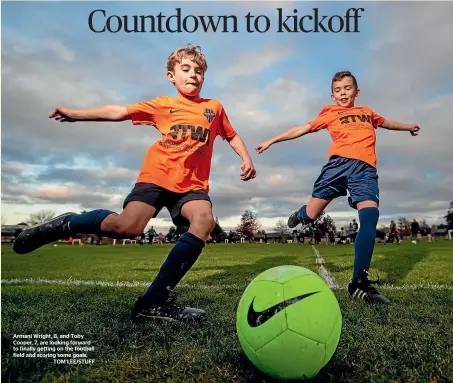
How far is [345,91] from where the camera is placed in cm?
502

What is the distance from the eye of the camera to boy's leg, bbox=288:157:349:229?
15.3 ft

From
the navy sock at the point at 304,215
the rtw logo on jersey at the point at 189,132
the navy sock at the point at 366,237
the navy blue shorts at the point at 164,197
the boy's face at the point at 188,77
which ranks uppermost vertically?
the boy's face at the point at 188,77

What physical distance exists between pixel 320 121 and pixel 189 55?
1.82 metres

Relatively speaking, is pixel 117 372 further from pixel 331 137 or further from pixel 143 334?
pixel 331 137

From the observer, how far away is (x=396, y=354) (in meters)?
2.38

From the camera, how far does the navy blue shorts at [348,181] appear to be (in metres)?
4.42

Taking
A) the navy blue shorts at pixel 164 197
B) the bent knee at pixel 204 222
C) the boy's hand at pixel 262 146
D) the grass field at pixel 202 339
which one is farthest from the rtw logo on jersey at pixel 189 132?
the grass field at pixel 202 339

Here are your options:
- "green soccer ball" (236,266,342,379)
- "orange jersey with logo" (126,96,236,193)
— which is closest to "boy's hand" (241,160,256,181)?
"orange jersey with logo" (126,96,236,193)

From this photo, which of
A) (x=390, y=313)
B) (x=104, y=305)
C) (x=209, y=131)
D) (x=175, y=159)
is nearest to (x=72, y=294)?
(x=104, y=305)

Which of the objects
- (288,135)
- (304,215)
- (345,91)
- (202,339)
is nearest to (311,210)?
(304,215)

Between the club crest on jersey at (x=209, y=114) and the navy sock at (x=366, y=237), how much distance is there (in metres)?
1.73

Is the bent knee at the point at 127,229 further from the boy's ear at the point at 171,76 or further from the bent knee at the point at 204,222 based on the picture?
the boy's ear at the point at 171,76

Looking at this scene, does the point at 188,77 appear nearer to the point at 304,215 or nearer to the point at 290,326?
the point at 304,215

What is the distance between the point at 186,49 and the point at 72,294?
268 cm
